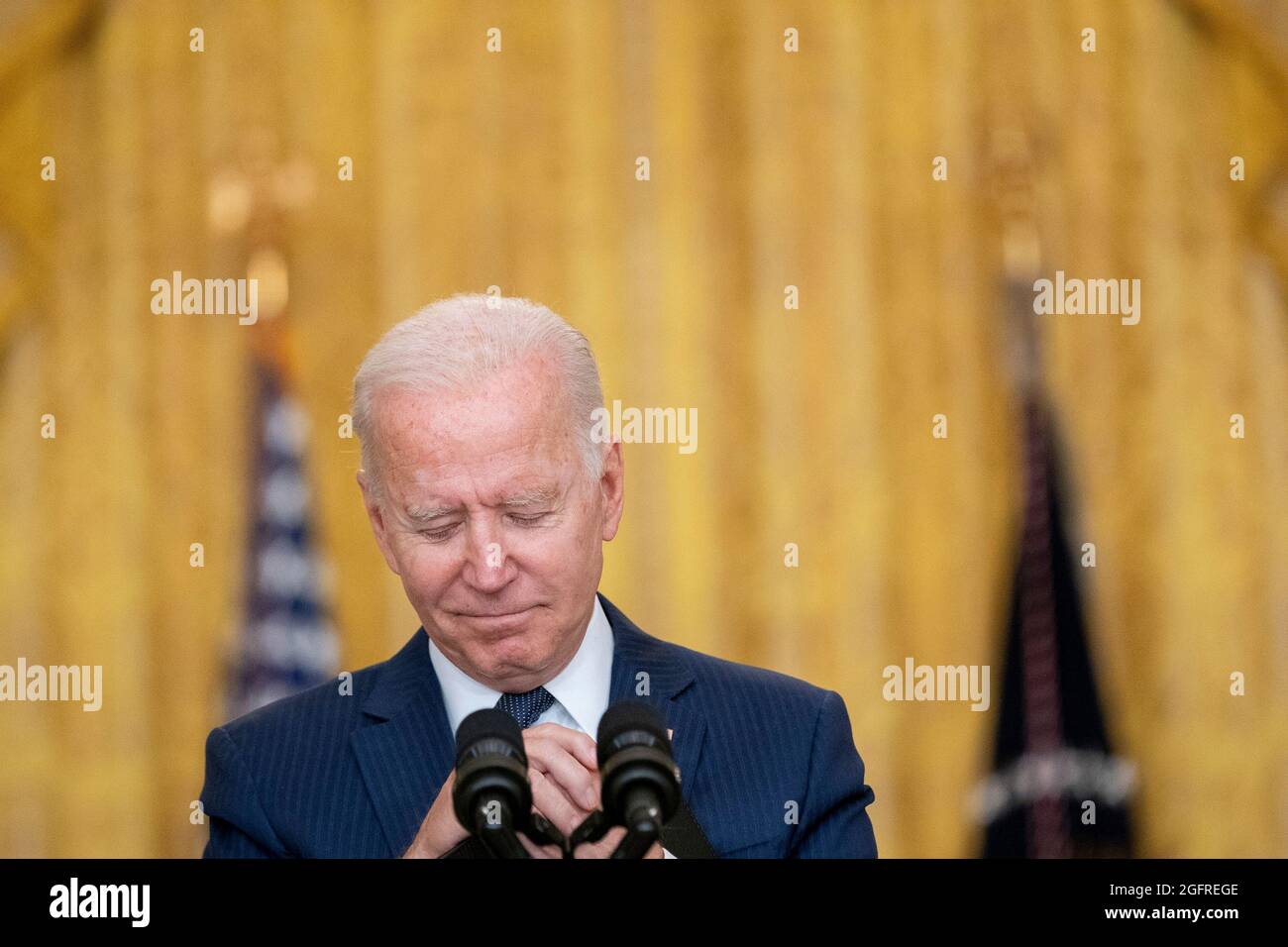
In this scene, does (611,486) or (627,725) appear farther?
(611,486)

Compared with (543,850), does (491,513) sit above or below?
above

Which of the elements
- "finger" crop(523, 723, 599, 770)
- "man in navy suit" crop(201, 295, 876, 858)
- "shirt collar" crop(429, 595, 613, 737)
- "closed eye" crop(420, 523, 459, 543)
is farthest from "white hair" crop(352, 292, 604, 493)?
"finger" crop(523, 723, 599, 770)

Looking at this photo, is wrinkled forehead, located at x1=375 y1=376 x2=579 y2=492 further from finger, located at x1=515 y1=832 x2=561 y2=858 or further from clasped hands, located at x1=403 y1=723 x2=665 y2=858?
finger, located at x1=515 y1=832 x2=561 y2=858

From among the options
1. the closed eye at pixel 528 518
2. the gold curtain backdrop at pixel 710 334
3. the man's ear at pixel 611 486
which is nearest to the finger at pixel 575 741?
the closed eye at pixel 528 518

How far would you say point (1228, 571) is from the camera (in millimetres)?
4262

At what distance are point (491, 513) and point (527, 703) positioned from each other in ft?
0.96

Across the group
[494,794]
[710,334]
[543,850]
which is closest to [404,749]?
[543,850]

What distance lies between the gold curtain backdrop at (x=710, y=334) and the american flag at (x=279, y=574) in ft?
0.17

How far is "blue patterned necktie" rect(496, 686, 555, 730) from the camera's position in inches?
77.8

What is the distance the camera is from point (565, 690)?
6.53ft

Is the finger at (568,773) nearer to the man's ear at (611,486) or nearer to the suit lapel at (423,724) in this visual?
the suit lapel at (423,724)

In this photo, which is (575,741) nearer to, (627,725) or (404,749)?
(627,725)

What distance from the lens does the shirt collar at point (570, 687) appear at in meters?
1.98
